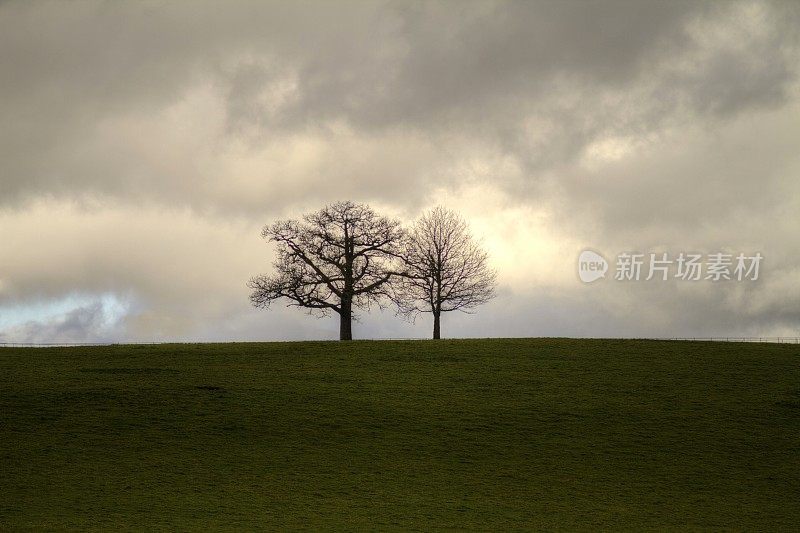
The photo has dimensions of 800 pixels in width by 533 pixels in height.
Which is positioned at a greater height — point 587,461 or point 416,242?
point 416,242

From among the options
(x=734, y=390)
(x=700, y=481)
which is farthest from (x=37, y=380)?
(x=734, y=390)

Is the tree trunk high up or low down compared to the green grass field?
up

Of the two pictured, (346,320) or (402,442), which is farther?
(346,320)

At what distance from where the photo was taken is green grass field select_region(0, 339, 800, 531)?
62.2 ft

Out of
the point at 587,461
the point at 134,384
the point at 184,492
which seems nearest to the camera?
the point at 184,492

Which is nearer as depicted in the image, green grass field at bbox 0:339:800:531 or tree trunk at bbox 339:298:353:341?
green grass field at bbox 0:339:800:531

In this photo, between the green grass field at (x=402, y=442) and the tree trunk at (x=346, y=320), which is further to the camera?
the tree trunk at (x=346, y=320)

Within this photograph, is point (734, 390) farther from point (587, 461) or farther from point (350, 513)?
point (350, 513)

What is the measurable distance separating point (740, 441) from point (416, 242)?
33965 mm

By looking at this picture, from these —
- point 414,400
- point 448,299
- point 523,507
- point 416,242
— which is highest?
point 416,242

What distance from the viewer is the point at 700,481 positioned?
22.3 m

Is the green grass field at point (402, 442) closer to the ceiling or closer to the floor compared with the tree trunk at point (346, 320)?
closer to the floor

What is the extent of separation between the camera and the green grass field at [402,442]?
19.0 m

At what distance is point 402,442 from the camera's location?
82.6ft
